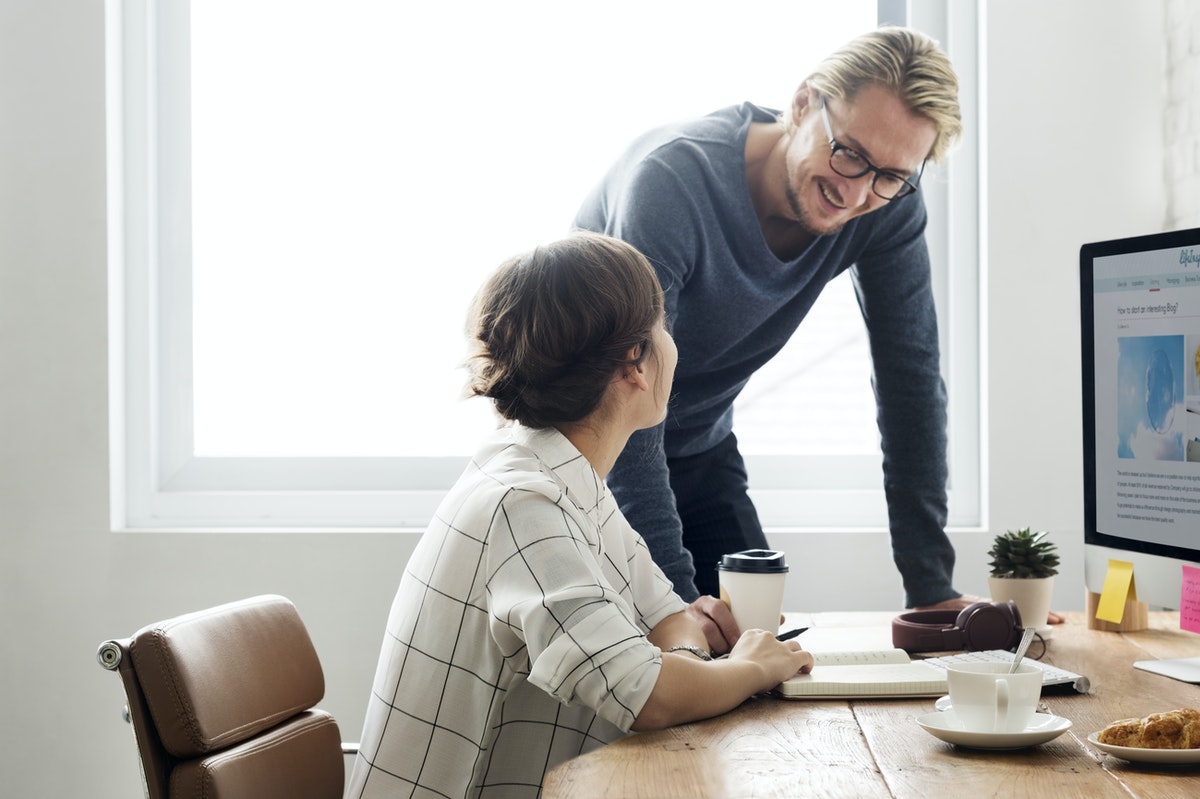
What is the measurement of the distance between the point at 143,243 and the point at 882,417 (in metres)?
1.82

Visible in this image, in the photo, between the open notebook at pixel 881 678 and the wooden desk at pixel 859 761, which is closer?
the wooden desk at pixel 859 761

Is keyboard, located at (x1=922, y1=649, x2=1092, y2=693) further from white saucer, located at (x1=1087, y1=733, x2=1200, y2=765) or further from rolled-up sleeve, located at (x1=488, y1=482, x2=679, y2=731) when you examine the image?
rolled-up sleeve, located at (x1=488, y1=482, x2=679, y2=731)

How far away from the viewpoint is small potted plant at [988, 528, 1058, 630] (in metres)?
1.63

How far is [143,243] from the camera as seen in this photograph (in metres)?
2.69

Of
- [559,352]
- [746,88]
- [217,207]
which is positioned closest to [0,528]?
[217,207]

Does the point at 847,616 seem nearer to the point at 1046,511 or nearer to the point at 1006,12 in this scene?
the point at 1046,511

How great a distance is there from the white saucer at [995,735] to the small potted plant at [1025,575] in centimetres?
63

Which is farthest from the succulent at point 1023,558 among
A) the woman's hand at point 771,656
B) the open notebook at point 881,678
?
the woman's hand at point 771,656

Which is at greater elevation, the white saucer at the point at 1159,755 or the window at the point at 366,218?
the window at the point at 366,218

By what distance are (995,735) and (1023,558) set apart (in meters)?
0.75

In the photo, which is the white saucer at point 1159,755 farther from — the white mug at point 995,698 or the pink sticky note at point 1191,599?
the pink sticky note at point 1191,599

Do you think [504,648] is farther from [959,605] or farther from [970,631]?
[959,605]

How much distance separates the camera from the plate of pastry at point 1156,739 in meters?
0.93

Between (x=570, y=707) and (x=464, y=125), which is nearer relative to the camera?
(x=570, y=707)
